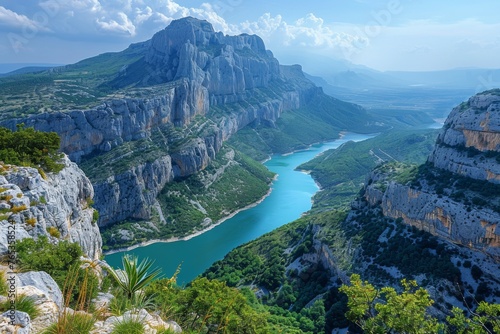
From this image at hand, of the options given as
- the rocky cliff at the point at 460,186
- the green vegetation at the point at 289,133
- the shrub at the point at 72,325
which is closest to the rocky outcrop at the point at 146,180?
the green vegetation at the point at 289,133

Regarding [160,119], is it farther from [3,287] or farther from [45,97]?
[3,287]

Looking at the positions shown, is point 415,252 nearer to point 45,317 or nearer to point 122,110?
point 45,317

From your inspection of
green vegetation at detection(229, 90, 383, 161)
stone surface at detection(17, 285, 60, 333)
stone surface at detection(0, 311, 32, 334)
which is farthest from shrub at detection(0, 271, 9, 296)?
green vegetation at detection(229, 90, 383, 161)

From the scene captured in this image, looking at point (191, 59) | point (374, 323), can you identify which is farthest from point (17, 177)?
point (191, 59)

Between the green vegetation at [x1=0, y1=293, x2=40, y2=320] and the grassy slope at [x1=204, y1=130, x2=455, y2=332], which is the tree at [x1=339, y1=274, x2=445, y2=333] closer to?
the green vegetation at [x1=0, y1=293, x2=40, y2=320]

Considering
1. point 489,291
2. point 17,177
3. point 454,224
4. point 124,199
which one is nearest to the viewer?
point 17,177

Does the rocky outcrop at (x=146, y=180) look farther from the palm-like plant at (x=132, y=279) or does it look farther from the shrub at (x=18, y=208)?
the palm-like plant at (x=132, y=279)
